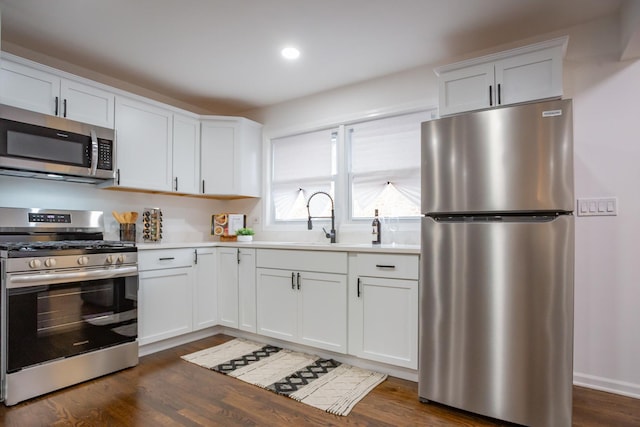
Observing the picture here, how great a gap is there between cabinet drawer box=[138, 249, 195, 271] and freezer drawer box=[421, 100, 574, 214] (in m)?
2.16

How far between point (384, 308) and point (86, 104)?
9.06 ft

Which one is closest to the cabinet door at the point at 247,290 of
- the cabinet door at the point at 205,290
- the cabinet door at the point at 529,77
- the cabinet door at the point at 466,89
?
the cabinet door at the point at 205,290

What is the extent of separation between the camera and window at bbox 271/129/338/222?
12.0 feet

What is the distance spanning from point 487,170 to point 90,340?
2809 mm

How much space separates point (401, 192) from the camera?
319cm

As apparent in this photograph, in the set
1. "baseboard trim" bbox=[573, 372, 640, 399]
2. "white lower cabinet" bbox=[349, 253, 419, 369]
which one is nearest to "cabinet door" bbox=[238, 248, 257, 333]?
"white lower cabinet" bbox=[349, 253, 419, 369]

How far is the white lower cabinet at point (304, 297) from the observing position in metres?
2.75

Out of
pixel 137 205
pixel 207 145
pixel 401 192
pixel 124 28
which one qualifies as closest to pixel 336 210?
pixel 401 192

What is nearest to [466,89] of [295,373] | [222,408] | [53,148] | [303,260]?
[303,260]

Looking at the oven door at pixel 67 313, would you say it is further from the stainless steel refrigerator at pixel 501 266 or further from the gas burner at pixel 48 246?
the stainless steel refrigerator at pixel 501 266

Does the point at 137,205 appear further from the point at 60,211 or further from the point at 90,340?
the point at 90,340

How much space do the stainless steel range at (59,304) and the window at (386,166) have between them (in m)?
2.04

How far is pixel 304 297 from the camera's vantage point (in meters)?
2.93

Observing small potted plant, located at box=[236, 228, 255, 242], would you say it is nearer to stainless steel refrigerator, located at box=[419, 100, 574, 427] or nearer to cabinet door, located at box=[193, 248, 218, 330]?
cabinet door, located at box=[193, 248, 218, 330]
